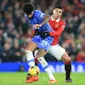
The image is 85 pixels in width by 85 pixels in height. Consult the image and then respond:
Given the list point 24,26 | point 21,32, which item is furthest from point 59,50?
point 24,26

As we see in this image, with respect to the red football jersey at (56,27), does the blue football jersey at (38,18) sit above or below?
above

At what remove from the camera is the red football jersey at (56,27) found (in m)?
14.2

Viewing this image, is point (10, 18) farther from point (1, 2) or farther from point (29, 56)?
point (29, 56)

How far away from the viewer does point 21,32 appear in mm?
25328

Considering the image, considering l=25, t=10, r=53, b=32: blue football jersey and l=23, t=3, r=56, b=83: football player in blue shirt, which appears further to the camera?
l=25, t=10, r=53, b=32: blue football jersey

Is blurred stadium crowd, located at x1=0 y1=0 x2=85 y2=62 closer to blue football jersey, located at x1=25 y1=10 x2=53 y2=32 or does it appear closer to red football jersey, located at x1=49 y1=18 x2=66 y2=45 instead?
red football jersey, located at x1=49 y1=18 x2=66 y2=45

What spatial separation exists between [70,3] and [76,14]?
118 centimetres

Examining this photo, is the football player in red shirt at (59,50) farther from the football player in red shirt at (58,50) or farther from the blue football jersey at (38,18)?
the blue football jersey at (38,18)

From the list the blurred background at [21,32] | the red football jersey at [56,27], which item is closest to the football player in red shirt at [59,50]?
the red football jersey at [56,27]

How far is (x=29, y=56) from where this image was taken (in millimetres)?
13516

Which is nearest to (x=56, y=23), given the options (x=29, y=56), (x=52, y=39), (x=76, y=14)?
(x=52, y=39)

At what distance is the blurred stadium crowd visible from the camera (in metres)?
22.9

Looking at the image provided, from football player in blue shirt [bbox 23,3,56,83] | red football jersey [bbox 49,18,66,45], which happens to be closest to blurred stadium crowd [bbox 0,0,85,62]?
red football jersey [bbox 49,18,66,45]

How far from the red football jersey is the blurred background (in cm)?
818
